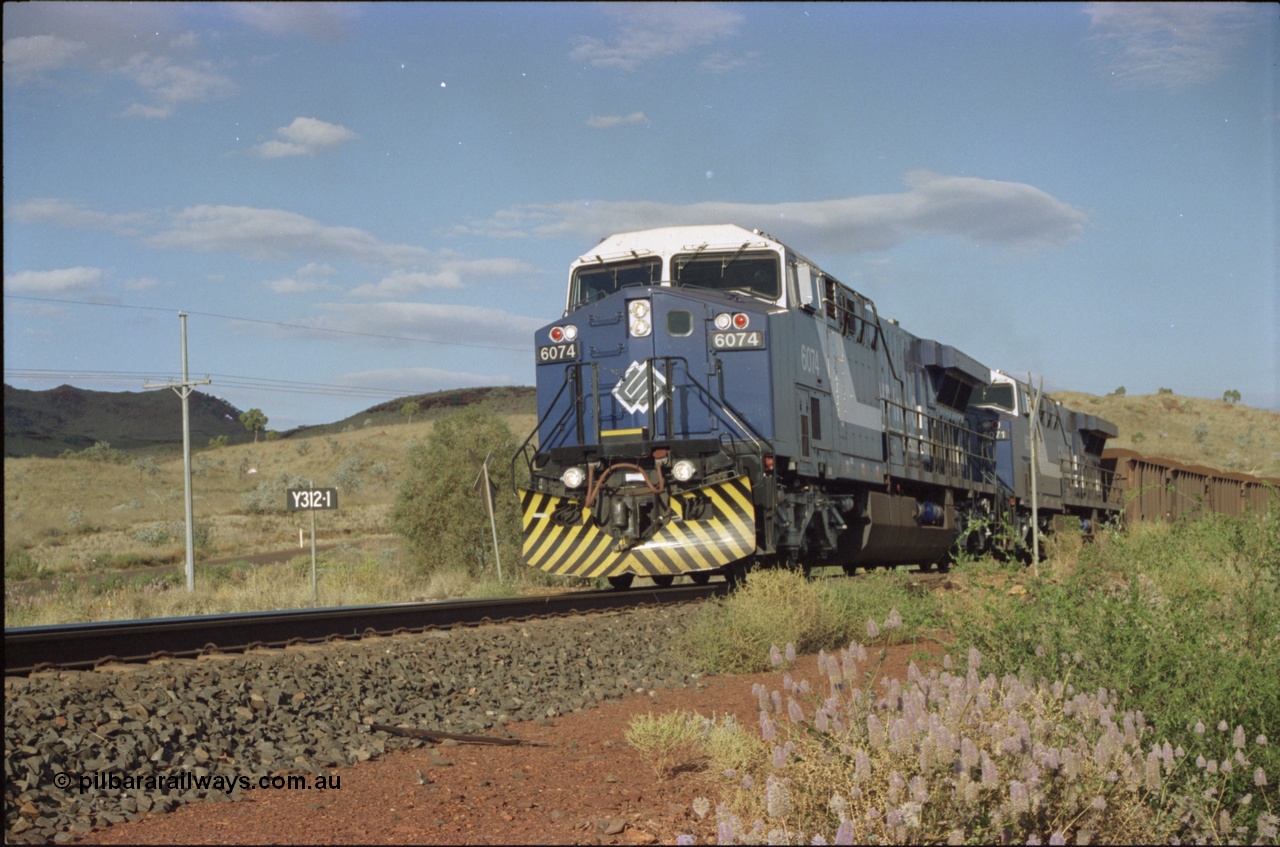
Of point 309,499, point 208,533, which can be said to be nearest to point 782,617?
point 309,499

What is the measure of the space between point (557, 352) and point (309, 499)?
5171 millimetres

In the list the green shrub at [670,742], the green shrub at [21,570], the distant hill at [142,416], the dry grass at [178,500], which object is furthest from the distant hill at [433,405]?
the green shrub at [670,742]

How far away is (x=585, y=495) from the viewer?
12844mm

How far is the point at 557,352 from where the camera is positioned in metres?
13.6

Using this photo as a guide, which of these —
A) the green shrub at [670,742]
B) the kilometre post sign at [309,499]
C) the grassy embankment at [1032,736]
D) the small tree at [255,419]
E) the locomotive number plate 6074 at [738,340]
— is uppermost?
the small tree at [255,419]

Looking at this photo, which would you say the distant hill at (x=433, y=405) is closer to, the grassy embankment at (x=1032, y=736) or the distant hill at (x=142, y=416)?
the distant hill at (x=142, y=416)

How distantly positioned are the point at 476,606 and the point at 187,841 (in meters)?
7.56

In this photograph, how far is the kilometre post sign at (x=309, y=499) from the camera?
53.8ft

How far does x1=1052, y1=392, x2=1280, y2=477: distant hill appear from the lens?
74.6 metres

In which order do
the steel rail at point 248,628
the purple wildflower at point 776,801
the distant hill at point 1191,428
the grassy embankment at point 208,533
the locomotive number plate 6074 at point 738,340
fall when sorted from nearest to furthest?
the purple wildflower at point 776,801 < the steel rail at point 248,628 < the locomotive number plate 6074 at point 738,340 < the grassy embankment at point 208,533 < the distant hill at point 1191,428

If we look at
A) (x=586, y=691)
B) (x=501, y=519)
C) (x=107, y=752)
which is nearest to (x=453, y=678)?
(x=586, y=691)

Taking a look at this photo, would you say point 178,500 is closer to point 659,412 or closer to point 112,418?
point 659,412

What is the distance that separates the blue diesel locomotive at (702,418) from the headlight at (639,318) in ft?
0.08

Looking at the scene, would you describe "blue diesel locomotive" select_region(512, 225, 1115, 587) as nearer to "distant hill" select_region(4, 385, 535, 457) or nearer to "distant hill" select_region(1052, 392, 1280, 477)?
"distant hill" select_region(1052, 392, 1280, 477)
